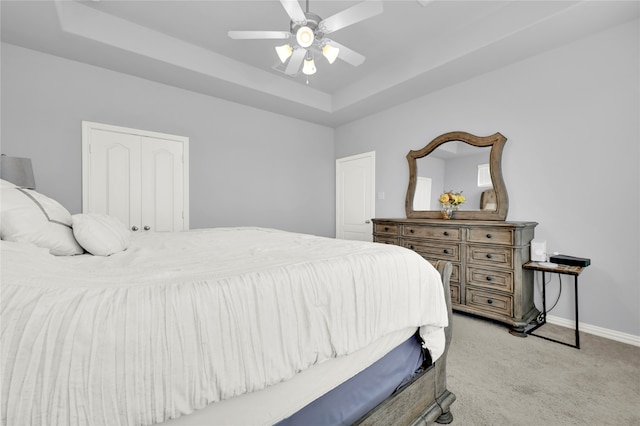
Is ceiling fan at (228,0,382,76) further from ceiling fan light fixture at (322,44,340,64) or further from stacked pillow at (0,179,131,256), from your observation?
stacked pillow at (0,179,131,256)

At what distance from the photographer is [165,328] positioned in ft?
2.26

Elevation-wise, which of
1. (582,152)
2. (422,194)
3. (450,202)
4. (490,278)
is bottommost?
(490,278)

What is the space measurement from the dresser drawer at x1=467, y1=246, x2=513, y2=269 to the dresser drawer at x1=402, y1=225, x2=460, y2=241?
0.20 meters

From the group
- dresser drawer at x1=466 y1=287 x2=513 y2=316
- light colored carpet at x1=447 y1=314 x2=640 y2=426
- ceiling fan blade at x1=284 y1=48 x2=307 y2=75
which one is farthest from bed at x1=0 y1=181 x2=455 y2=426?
ceiling fan blade at x1=284 y1=48 x2=307 y2=75

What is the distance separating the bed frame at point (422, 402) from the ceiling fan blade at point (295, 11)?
6.37 feet

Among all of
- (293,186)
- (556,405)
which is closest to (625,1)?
(556,405)

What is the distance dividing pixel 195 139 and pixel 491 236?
372 cm

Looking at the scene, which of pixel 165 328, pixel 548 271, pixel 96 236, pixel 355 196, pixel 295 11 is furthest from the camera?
pixel 355 196

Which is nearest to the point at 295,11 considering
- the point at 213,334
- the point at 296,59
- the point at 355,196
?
the point at 296,59

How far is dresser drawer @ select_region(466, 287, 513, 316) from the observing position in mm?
2596

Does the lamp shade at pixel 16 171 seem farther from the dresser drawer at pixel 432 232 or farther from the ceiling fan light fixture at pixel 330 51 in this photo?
the dresser drawer at pixel 432 232

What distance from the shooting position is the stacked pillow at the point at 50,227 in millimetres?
1176

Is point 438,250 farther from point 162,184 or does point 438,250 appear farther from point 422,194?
point 162,184

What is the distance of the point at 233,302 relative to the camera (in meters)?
0.81
